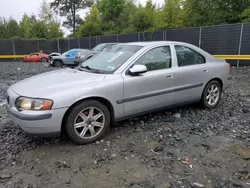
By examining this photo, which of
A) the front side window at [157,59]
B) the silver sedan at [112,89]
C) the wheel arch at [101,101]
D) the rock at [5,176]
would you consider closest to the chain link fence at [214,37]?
the silver sedan at [112,89]

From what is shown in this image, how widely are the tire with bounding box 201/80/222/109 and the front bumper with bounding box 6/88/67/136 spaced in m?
2.95

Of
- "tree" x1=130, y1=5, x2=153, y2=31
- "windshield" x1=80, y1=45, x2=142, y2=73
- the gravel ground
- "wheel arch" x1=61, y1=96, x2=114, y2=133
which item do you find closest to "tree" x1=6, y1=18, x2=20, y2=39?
"tree" x1=130, y1=5, x2=153, y2=31

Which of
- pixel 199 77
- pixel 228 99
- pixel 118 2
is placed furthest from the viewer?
pixel 118 2

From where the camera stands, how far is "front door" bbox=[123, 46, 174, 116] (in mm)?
3662

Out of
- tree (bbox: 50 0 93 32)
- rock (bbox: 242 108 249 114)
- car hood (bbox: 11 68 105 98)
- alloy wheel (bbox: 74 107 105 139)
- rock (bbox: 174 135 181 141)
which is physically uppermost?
tree (bbox: 50 0 93 32)

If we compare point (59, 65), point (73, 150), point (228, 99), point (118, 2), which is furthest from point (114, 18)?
point (73, 150)

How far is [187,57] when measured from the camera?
4461mm

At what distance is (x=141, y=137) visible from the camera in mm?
3645

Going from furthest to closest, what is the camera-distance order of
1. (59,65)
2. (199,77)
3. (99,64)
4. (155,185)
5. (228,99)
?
1. (59,65)
2. (228,99)
3. (199,77)
4. (99,64)
5. (155,185)

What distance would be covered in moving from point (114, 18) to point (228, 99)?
30.8 meters

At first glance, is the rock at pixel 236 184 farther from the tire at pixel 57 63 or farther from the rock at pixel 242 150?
the tire at pixel 57 63

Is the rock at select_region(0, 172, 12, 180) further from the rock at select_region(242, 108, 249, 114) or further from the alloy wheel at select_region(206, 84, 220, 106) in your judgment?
the rock at select_region(242, 108, 249, 114)

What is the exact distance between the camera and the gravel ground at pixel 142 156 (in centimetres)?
262

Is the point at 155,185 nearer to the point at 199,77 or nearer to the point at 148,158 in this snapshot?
the point at 148,158
